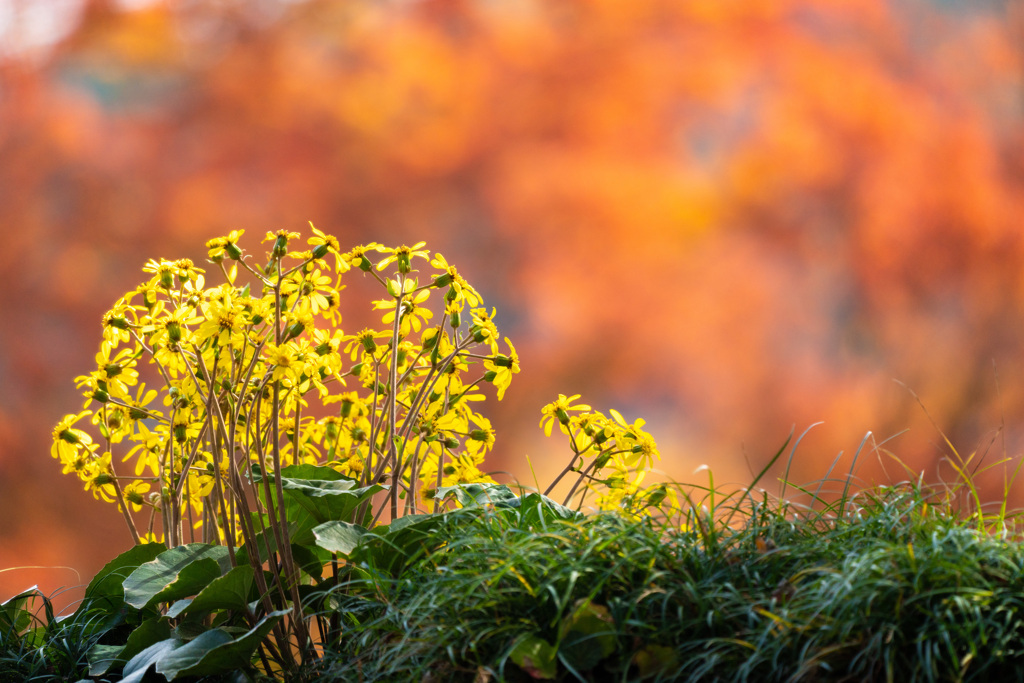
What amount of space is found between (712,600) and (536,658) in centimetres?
17

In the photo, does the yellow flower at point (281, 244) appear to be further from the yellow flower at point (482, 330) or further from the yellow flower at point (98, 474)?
→ the yellow flower at point (98, 474)

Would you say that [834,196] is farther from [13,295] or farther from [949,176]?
[13,295]

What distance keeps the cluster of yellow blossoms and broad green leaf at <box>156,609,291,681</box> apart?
0.14 m

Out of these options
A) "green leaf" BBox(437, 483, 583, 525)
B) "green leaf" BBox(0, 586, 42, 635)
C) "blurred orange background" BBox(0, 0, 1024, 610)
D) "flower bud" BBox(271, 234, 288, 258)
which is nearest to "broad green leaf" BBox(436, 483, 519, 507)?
"green leaf" BBox(437, 483, 583, 525)

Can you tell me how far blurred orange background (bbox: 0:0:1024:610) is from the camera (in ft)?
9.04

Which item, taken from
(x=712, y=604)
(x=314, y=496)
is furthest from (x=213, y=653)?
(x=712, y=604)

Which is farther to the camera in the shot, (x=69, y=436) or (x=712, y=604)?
(x=69, y=436)

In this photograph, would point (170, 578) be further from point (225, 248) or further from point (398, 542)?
point (225, 248)

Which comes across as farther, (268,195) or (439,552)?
(268,195)

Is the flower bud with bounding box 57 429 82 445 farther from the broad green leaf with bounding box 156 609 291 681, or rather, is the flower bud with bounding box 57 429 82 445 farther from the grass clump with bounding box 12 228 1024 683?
the broad green leaf with bounding box 156 609 291 681

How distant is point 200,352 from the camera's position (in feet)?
2.99

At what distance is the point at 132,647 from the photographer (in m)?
1.01

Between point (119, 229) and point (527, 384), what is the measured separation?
5.14ft

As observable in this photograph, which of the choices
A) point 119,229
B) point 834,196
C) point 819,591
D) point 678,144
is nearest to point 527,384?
point 678,144
